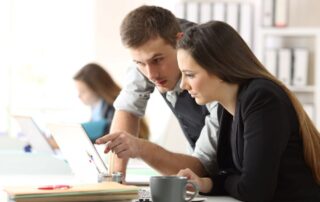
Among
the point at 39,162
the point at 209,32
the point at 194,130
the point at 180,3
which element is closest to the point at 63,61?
the point at 180,3

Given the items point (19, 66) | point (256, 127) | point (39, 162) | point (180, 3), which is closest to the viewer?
point (256, 127)

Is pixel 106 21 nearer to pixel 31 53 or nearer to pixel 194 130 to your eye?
pixel 31 53

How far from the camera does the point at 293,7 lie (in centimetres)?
496

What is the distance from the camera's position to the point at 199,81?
1909 millimetres

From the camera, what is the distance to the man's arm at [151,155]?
210cm

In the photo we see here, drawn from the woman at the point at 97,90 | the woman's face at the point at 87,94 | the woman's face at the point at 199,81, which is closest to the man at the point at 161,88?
the woman's face at the point at 199,81

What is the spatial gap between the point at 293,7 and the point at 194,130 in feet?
8.78

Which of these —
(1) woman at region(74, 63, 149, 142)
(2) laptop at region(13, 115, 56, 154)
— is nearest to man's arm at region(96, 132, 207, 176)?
(2) laptop at region(13, 115, 56, 154)

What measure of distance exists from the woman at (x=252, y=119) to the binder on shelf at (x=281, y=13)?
9.77 feet

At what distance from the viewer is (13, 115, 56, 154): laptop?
3.43 metres

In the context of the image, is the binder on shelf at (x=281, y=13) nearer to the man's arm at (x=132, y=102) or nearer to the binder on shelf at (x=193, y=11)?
the binder on shelf at (x=193, y=11)

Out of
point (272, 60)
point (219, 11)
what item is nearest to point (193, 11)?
point (219, 11)

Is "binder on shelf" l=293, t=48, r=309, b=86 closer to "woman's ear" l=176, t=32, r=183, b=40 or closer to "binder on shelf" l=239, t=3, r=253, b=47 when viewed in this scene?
"binder on shelf" l=239, t=3, r=253, b=47

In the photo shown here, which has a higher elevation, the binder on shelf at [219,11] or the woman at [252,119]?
the binder on shelf at [219,11]
